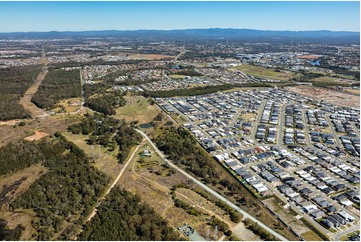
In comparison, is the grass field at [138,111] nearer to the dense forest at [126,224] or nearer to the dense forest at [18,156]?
the dense forest at [18,156]

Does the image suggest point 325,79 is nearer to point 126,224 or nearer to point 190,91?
Result: point 190,91

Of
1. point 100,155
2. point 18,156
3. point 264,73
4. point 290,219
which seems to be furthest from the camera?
point 264,73

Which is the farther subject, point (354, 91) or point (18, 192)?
point (354, 91)

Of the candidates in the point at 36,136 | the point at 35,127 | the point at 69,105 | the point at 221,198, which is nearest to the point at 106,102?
the point at 69,105

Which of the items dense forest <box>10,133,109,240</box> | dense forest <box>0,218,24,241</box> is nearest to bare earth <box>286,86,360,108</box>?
dense forest <box>10,133,109,240</box>

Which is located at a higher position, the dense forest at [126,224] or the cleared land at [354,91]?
the cleared land at [354,91]

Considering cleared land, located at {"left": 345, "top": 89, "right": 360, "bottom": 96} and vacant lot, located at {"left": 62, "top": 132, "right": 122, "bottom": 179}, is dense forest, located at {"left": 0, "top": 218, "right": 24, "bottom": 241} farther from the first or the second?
cleared land, located at {"left": 345, "top": 89, "right": 360, "bottom": 96}

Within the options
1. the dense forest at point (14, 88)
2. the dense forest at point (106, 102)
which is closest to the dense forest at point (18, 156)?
the dense forest at point (14, 88)

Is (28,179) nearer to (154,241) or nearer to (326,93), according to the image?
(154,241)
